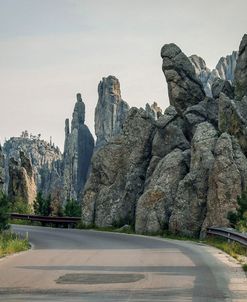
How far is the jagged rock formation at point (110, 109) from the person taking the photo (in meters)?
159

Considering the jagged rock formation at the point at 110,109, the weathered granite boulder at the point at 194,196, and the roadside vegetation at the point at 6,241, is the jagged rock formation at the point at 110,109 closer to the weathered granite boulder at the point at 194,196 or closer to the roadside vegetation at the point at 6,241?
the weathered granite boulder at the point at 194,196

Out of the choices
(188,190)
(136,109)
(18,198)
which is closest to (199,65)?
(18,198)

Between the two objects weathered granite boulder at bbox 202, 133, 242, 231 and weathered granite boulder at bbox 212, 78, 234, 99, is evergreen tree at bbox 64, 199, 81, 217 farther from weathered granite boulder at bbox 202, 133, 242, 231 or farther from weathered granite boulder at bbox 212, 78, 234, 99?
weathered granite boulder at bbox 202, 133, 242, 231

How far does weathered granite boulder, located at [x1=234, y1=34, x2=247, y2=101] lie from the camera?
163 feet

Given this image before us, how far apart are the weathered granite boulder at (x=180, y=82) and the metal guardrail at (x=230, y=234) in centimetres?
2280

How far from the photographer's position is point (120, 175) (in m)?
48.2

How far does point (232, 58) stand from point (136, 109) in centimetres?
14162

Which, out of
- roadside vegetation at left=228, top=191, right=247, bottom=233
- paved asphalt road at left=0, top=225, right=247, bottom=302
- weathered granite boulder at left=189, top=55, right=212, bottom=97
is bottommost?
paved asphalt road at left=0, top=225, right=247, bottom=302

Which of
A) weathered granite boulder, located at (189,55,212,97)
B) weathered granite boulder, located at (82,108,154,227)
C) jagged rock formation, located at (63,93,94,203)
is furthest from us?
weathered granite boulder, located at (189,55,212,97)

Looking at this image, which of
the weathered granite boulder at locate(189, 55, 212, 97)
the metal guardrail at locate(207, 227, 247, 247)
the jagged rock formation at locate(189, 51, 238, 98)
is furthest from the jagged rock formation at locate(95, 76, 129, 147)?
the metal guardrail at locate(207, 227, 247, 247)

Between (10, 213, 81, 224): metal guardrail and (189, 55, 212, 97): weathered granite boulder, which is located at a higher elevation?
(189, 55, 212, 97): weathered granite boulder

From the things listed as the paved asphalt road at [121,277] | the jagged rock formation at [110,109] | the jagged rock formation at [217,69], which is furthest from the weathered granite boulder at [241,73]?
the jagged rock formation at [217,69]

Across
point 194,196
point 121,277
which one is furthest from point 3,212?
point 121,277

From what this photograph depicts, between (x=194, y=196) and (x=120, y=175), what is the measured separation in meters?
12.3
